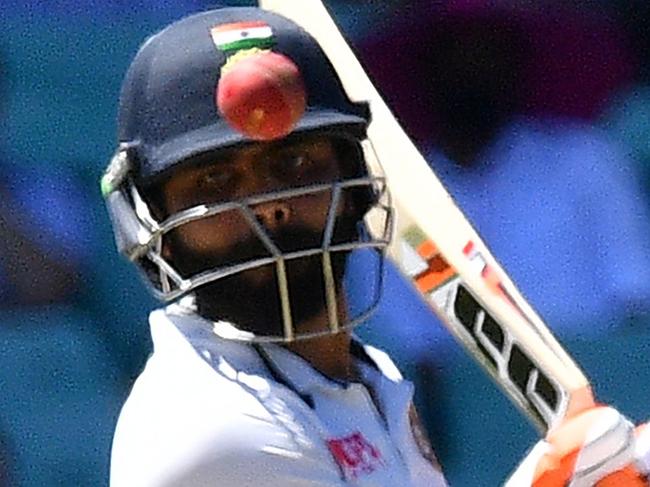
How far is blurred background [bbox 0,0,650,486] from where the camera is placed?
2871 mm

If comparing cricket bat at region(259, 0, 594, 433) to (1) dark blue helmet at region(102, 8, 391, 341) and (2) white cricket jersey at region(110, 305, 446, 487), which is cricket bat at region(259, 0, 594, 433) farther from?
(2) white cricket jersey at region(110, 305, 446, 487)

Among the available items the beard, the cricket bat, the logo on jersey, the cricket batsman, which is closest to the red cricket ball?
the cricket batsman

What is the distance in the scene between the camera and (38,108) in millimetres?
2867

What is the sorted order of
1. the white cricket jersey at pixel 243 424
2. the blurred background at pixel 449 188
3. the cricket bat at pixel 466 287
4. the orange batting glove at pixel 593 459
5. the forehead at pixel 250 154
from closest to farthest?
the white cricket jersey at pixel 243 424, the forehead at pixel 250 154, the orange batting glove at pixel 593 459, the cricket bat at pixel 466 287, the blurred background at pixel 449 188

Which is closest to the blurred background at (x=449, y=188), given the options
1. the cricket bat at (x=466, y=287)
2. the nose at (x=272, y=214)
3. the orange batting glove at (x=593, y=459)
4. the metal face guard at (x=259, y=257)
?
the cricket bat at (x=466, y=287)

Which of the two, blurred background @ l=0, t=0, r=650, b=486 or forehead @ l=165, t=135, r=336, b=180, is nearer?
forehead @ l=165, t=135, r=336, b=180

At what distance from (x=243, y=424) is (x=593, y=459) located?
0.47 m

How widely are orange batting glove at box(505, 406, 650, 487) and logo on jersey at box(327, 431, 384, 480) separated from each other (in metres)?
0.31

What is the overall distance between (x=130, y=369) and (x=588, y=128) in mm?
945

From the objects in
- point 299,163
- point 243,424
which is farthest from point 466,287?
point 243,424

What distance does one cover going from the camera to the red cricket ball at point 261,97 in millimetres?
1485

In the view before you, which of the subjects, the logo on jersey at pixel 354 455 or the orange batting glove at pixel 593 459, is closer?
the logo on jersey at pixel 354 455

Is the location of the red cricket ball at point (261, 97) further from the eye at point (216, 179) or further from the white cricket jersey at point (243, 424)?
the white cricket jersey at point (243, 424)

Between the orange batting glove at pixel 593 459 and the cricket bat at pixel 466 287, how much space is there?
444mm
